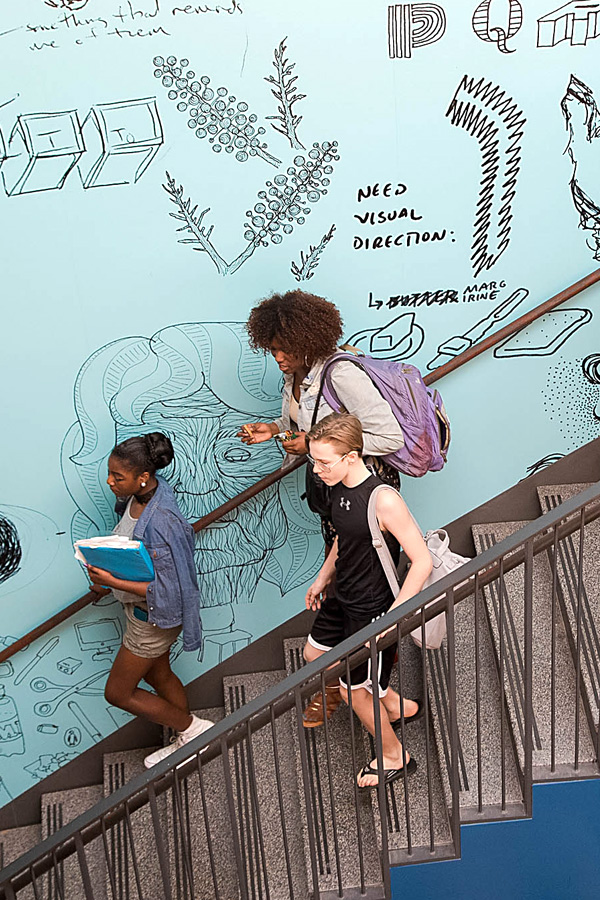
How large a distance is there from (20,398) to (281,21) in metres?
1.66

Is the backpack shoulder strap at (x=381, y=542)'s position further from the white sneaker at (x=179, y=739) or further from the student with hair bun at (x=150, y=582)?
the white sneaker at (x=179, y=739)

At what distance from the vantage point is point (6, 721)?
423 cm

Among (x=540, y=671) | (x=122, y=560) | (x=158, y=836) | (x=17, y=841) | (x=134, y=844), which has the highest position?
(x=122, y=560)

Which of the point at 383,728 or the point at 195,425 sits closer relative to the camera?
the point at 383,728

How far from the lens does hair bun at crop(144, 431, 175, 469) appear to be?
11.8 ft

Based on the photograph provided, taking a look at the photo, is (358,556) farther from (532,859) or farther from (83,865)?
(83,865)

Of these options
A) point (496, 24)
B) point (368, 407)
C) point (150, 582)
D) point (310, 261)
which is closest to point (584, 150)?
point (496, 24)

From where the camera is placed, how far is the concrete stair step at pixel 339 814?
3.23 m

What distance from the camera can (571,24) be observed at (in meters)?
3.43

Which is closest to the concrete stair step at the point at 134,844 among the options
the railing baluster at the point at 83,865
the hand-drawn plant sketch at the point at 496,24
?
the railing baluster at the point at 83,865

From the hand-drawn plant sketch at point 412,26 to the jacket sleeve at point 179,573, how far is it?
188 centimetres

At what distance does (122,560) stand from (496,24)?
2359 millimetres

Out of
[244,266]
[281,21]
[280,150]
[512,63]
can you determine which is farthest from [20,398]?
[512,63]

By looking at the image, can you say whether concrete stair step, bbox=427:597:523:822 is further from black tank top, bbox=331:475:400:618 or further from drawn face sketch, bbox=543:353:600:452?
drawn face sketch, bbox=543:353:600:452
